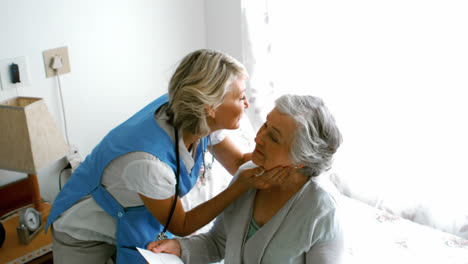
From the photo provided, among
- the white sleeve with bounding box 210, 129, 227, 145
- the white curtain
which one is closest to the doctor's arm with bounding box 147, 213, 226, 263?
the white sleeve with bounding box 210, 129, 227, 145

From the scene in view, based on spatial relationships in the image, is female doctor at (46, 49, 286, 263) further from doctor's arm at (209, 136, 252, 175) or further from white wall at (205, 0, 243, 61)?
white wall at (205, 0, 243, 61)

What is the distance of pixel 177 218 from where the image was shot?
138 centimetres

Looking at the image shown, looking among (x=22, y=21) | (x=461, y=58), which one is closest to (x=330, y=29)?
(x=461, y=58)

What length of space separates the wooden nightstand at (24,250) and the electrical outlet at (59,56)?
26.3 inches

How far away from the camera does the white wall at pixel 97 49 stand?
194cm

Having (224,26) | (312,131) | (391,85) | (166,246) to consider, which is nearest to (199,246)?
(166,246)

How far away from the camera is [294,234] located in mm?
1277

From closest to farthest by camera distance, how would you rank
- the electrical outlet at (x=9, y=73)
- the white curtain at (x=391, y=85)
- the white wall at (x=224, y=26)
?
the white curtain at (x=391, y=85), the electrical outlet at (x=9, y=73), the white wall at (x=224, y=26)

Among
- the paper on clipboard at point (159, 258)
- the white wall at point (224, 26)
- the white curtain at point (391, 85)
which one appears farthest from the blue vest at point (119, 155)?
the white wall at point (224, 26)

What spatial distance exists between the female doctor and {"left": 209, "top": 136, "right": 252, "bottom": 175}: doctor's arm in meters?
0.12

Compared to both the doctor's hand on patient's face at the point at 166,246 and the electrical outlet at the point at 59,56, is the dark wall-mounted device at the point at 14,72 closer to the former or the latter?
the electrical outlet at the point at 59,56

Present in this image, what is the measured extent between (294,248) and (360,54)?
3.12 ft

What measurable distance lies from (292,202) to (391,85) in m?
0.75

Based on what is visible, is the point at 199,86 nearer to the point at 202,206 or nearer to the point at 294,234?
the point at 202,206
